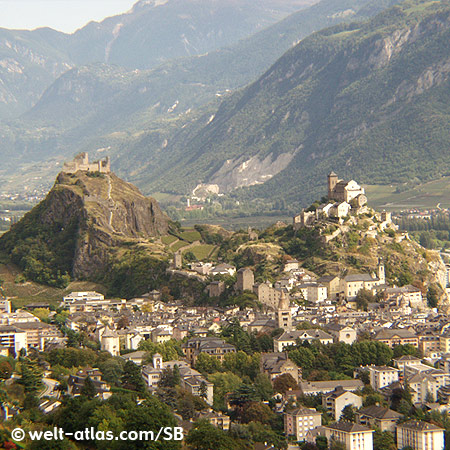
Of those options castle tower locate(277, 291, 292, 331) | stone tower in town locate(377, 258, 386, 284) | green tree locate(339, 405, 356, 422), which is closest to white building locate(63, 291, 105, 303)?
castle tower locate(277, 291, 292, 331)

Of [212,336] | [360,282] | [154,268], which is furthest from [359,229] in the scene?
[212,336]

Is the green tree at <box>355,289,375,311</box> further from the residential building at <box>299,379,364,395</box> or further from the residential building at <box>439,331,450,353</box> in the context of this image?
the residential building at <box>299,379,364,395</box>

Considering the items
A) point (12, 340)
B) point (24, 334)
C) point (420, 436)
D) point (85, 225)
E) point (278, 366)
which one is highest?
point (85, 225)

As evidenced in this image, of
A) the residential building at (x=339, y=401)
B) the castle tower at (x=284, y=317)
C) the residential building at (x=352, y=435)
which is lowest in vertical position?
the residential building at (x=352, y=435)

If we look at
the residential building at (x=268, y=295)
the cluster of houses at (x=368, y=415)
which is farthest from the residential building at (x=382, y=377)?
the residential building at (x=268, y=295)

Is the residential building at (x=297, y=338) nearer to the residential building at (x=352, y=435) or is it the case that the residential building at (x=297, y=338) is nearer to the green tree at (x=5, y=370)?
the residential building at (x=352, y=435)

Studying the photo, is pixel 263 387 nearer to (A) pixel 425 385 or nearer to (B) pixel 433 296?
(A) pixel 425 385

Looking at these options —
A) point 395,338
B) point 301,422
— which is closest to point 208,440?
point 301,422
